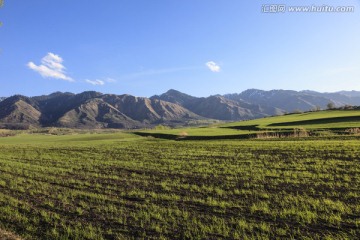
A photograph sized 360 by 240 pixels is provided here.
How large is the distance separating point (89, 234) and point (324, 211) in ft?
34.4

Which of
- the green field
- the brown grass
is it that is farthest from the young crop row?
the brown grass

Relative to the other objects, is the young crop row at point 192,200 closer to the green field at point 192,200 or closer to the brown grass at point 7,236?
the green field at point 192,200

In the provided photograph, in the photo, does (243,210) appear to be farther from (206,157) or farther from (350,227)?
(206,157)

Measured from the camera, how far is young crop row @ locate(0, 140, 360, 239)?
12867 mm

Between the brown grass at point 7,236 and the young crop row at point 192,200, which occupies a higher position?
the young crop row at point 192,200

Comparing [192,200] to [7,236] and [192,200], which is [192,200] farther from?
[7,236]

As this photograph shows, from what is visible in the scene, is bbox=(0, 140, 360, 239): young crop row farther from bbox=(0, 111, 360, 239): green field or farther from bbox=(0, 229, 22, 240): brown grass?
bbox=(0, 229, 22, 240): brown grass

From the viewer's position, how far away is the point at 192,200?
1688 cm

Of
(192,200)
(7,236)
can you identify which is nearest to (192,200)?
(192,200)

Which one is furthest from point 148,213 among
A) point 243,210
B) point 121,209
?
point 243,210

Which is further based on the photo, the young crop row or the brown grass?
the brown grass

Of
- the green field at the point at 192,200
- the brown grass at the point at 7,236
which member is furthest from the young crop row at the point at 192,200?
the brown grass at the point at 7,236

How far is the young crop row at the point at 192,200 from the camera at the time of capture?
12.9 metres

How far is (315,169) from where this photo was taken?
2284cm
